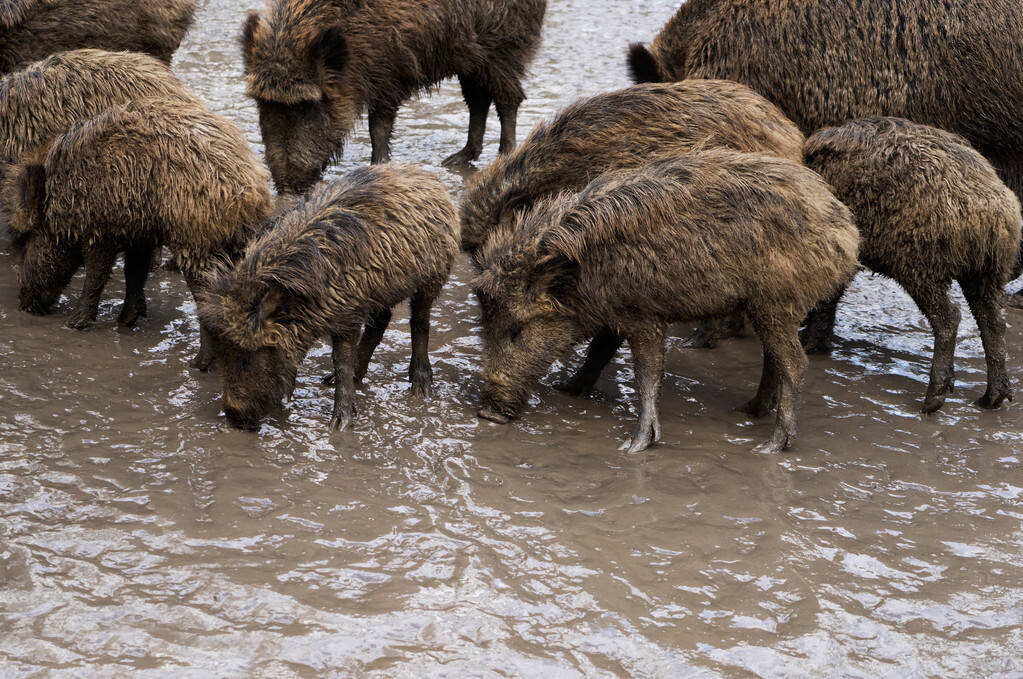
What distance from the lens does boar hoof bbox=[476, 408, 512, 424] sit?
6250mm

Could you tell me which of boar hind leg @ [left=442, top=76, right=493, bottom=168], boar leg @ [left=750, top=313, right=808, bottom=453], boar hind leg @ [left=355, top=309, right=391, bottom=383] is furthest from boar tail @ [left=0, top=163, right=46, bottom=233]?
boar leg @ [left=750, top=313, right=808, bottom=453]

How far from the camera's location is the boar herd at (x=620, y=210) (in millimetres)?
5930

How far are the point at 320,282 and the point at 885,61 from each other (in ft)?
14.0

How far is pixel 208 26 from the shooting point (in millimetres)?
13750

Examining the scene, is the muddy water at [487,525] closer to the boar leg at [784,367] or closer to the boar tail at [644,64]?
the boar leg at [784,367]

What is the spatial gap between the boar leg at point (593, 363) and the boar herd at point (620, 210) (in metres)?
0.02

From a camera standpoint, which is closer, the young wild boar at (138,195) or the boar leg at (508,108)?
the young wild boar at (138,195)

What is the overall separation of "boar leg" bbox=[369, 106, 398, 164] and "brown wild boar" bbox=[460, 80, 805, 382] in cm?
263

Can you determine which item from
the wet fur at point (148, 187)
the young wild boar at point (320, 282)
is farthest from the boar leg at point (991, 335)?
the wet fur at point (148, 187)

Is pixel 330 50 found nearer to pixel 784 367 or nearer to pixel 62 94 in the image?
pixel 62 94

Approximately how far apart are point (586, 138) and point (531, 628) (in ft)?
11.5

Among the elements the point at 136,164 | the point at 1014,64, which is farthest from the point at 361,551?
the point at 1014,64

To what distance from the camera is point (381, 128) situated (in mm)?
9648

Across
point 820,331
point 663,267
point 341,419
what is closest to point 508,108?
point 820,331
